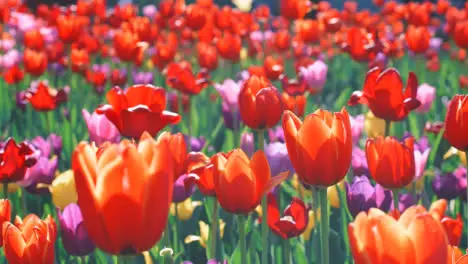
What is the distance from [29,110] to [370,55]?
223 centimetres

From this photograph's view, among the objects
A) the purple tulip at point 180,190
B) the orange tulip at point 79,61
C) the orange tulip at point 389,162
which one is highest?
the orange tulip at point 389,162

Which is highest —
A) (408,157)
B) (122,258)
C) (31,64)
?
(122,258)

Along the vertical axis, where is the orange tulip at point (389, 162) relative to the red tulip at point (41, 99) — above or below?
above

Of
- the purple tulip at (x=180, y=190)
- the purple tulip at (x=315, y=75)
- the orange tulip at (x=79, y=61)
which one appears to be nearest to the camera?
the purple tulip at (x=180, y=190)

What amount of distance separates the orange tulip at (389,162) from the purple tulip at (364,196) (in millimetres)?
81

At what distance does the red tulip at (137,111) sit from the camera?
2.13m

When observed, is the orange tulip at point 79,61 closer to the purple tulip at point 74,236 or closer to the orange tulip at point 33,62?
the orange tulip at point 33,62

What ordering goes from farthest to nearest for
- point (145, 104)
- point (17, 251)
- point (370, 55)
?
point (370, 55)
point (145, 104)
point (17, 251)

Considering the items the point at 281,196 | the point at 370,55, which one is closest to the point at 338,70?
the point at 370,55

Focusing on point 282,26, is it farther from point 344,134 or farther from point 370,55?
point 344,134

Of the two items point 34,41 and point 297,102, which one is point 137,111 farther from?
point 34,41

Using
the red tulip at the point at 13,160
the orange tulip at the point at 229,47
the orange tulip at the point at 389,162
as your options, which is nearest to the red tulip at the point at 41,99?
the red tulip at the point at 13,160

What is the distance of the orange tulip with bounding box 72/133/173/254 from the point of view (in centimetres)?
118

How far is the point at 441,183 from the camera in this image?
276 cm
